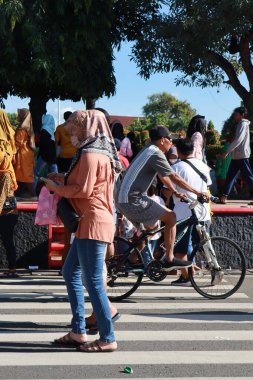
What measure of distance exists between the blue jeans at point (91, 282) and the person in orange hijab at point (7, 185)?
374cm

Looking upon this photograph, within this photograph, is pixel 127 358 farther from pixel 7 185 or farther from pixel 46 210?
pixel 7 185

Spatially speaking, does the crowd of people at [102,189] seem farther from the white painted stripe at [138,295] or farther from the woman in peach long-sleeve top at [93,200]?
the white painted stripe at [138,295]

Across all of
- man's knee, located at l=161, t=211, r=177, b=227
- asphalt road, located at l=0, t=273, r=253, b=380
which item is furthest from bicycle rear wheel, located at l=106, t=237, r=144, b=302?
man's knee, located at l=161, t=211, r=177, b=227

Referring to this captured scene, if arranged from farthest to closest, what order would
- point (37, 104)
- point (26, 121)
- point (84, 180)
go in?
point (37, 104) → point (26, 121) → point (84, 180)

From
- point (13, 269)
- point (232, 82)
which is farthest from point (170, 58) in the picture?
point (13, 269)

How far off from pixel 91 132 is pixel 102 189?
1.49 ft

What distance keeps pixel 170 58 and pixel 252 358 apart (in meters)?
18.8

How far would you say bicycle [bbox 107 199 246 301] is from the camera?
9445 mm

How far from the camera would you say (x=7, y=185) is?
1082 cm

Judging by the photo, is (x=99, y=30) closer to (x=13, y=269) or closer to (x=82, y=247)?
(x=13, y=269)

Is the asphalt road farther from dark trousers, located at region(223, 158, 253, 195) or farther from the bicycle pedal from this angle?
dark trousers, located at region(223, 158, 253, 195)

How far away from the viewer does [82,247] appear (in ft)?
22.8

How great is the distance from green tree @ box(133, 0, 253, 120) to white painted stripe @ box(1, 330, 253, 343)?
54.8 ft

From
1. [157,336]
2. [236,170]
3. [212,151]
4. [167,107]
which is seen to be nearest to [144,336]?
[157,336]
